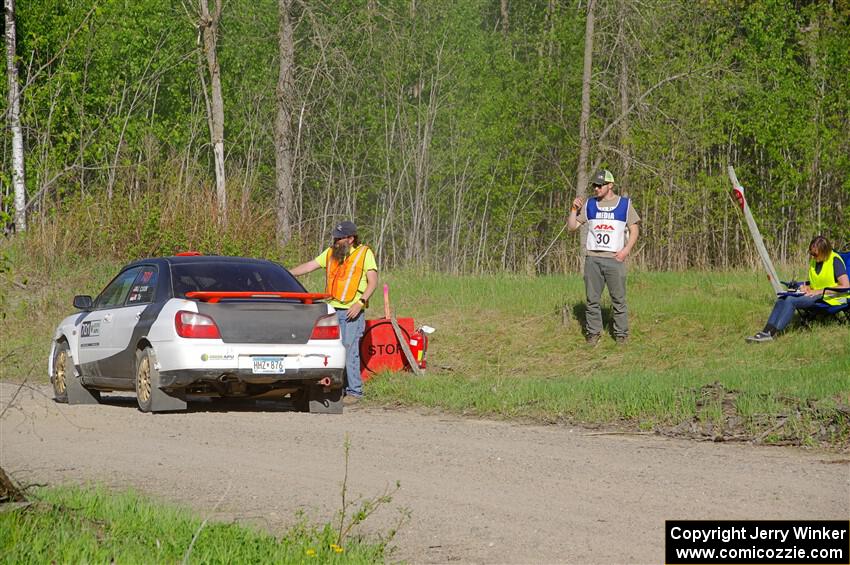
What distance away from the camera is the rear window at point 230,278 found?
44.9ft

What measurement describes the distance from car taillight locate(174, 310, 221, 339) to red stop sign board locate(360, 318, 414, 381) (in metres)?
3.35

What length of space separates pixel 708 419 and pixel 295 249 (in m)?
16.6

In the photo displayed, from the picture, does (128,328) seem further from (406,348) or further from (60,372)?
(406,348)

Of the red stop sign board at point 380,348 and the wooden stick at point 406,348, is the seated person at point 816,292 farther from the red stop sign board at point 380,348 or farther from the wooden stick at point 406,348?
the red stop sign board at point 380,348

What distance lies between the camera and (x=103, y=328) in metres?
14.6

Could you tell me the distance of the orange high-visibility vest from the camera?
588 inches

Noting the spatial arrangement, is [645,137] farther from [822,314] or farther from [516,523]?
[516,523]

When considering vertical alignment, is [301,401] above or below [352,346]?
below

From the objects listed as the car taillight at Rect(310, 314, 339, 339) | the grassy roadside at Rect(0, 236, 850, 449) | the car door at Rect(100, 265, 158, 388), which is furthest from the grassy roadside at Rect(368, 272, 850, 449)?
the car door at Rect(100, 265, 158, 388)

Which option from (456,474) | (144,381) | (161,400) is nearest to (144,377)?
(144,381)

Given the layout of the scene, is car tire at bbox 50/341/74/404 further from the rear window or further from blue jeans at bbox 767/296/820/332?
blue jeans at bbox 767/296/820/332

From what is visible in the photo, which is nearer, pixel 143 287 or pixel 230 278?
pixel 230 278

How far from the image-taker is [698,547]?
21.5 feet

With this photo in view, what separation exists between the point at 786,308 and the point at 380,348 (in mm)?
5313
